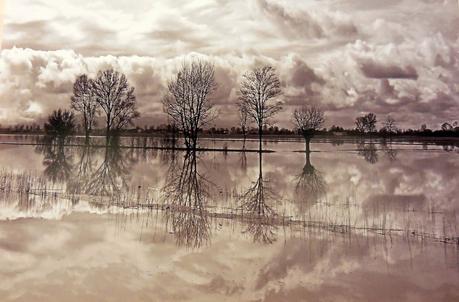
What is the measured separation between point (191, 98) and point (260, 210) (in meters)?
0.94

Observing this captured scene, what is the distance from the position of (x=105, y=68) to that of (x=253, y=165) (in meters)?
1.30

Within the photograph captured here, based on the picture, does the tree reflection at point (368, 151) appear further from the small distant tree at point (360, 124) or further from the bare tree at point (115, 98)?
the bare tree at point (115, 98)

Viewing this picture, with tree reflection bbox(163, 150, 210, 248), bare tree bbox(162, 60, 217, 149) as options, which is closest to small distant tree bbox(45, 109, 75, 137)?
bare tree bbox(162, 60, 217, 149)

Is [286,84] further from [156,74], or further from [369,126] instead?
[156,74]

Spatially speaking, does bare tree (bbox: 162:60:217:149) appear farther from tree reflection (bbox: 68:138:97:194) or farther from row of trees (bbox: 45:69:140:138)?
tree reflection (bbox: 68:138:97:194)

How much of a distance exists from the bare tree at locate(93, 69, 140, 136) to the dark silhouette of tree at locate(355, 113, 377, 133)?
5.13 ft

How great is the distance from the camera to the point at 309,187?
2.51 metres

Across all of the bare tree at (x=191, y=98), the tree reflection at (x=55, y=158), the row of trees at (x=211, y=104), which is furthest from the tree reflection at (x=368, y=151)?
the tree reflection at (x=55, y=158)

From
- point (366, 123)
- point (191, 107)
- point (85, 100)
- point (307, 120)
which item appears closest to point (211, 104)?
point (191, 107)

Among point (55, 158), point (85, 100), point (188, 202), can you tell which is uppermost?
point (85, 100)

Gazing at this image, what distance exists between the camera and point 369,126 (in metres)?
2.60

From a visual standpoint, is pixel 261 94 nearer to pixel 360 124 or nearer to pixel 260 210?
pixel 360 124

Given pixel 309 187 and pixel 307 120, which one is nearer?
pixel 309 187

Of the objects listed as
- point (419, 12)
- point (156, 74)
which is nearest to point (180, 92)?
point (156, 74)
